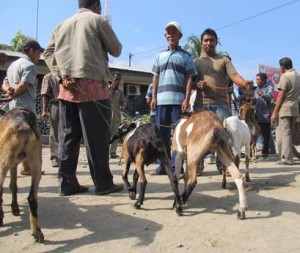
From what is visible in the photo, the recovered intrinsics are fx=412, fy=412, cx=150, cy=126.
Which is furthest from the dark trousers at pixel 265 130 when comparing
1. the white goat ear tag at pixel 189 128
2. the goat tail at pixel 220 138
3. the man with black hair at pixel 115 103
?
the goat tail at pixel 220 138

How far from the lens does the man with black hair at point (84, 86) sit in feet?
17.4

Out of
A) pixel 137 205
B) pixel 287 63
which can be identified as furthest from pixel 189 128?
pixel 287 63

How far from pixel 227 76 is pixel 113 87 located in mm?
4034

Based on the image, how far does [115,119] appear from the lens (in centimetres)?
1047

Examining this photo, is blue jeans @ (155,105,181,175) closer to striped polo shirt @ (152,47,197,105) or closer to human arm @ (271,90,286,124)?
striped polo shirt @ (152,47,197,105)

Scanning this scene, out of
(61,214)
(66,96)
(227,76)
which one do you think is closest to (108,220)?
(61,214)

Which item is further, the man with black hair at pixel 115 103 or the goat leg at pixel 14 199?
the man with black hair at pixel 115 103

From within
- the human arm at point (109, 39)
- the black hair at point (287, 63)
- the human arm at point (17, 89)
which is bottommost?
the human arm at point (17, 89)

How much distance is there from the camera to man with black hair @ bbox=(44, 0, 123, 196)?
530cm

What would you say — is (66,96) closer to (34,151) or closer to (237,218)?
(34,151)

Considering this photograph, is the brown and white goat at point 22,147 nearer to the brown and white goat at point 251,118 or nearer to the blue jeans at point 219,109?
the blue jeans at point 219,109

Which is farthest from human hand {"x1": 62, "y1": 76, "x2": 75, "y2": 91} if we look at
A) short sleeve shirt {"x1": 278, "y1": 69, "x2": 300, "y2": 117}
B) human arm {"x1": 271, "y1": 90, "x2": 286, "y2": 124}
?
short sleeve shirt {"x1": 278, "y1": 69, "x2": 300, "y2": 117}

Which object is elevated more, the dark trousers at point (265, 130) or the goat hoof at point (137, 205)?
the dark trousers at point (265, 130)

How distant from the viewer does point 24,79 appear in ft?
18.7
